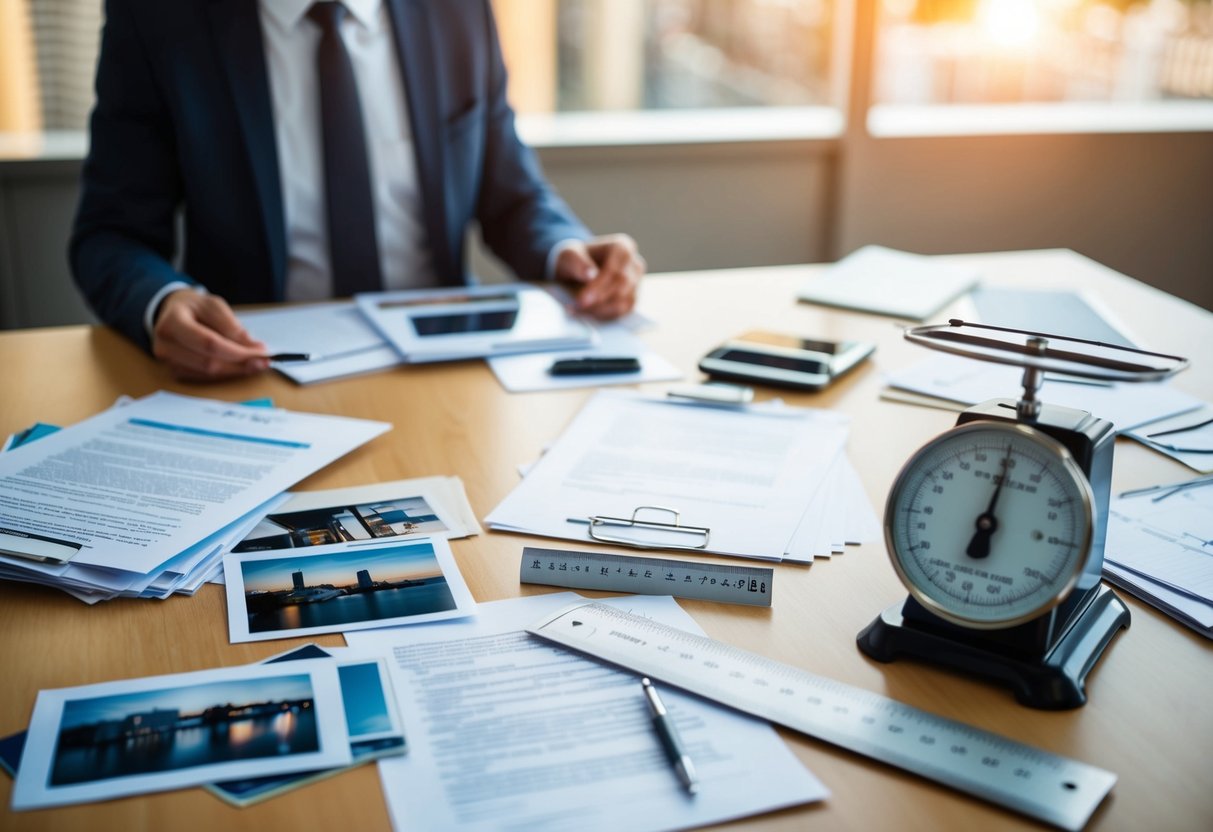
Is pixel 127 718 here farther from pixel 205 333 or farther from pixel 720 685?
pixel 205 333

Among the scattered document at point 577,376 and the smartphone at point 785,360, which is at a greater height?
the smartphone at point 785,360

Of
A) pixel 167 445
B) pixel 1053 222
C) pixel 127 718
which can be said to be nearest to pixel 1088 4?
pixel 1053 222

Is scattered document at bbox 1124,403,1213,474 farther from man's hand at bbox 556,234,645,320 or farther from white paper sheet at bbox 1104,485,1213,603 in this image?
man's hand at bbox 556,234,645,320

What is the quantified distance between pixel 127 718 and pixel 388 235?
128cm

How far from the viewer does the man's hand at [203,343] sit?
4.50 feet

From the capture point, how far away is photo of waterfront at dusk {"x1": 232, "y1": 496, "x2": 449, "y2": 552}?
3.24 ft

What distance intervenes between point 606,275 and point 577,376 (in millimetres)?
302

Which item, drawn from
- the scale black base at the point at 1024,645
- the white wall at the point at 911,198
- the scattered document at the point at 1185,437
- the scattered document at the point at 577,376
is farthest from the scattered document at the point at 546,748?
the white wall at the point at 911,198

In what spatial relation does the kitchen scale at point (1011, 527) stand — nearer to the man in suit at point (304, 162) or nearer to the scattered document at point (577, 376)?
the scattered document at point (577, 376)

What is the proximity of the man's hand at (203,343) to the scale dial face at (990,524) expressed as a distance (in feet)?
2.95

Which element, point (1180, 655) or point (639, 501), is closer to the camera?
point (1180, 655)

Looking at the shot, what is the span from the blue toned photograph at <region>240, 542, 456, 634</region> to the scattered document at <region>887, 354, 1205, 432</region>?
716mm

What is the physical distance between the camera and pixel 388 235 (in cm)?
191

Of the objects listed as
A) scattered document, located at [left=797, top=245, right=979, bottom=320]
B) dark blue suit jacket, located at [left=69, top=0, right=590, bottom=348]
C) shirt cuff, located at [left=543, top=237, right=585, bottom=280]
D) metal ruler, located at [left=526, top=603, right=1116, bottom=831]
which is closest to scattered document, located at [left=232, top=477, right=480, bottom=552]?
metal ruler, located at [left=526, top=603, right=1116, bottom=831]
